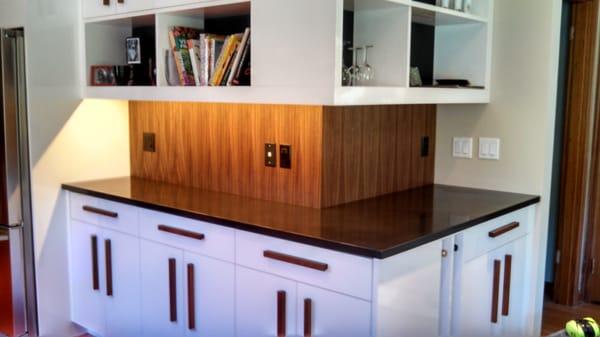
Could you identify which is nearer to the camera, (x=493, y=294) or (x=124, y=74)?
(x=493, y=294)

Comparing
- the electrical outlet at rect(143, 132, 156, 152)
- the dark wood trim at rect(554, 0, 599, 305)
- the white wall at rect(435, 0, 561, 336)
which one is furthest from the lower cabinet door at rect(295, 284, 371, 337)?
the dark wood trim at rect(554, 0, 599, 305)

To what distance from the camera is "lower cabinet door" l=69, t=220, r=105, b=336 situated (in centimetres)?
288

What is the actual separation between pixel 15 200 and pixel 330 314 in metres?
1.77

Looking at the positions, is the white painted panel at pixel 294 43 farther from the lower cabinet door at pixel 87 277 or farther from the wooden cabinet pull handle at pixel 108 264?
the lower cabinet door at pixel 87 277

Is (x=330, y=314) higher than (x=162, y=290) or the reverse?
higher

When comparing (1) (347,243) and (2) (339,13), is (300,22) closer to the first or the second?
(2) (339,13)

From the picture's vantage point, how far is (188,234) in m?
2.36

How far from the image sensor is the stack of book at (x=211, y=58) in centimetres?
239

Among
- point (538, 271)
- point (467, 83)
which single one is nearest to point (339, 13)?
point (467, 83)

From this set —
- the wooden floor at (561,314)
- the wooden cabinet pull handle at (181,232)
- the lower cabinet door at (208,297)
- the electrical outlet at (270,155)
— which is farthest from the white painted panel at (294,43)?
the wooden floor at (561,314)

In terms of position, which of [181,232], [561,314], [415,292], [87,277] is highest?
[181,232]

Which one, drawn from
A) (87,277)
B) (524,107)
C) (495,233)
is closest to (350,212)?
(495,233)

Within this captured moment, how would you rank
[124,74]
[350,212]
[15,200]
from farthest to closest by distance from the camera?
[124,74]
[15,200]
[350,212]

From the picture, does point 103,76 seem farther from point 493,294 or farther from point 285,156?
point 493,294
